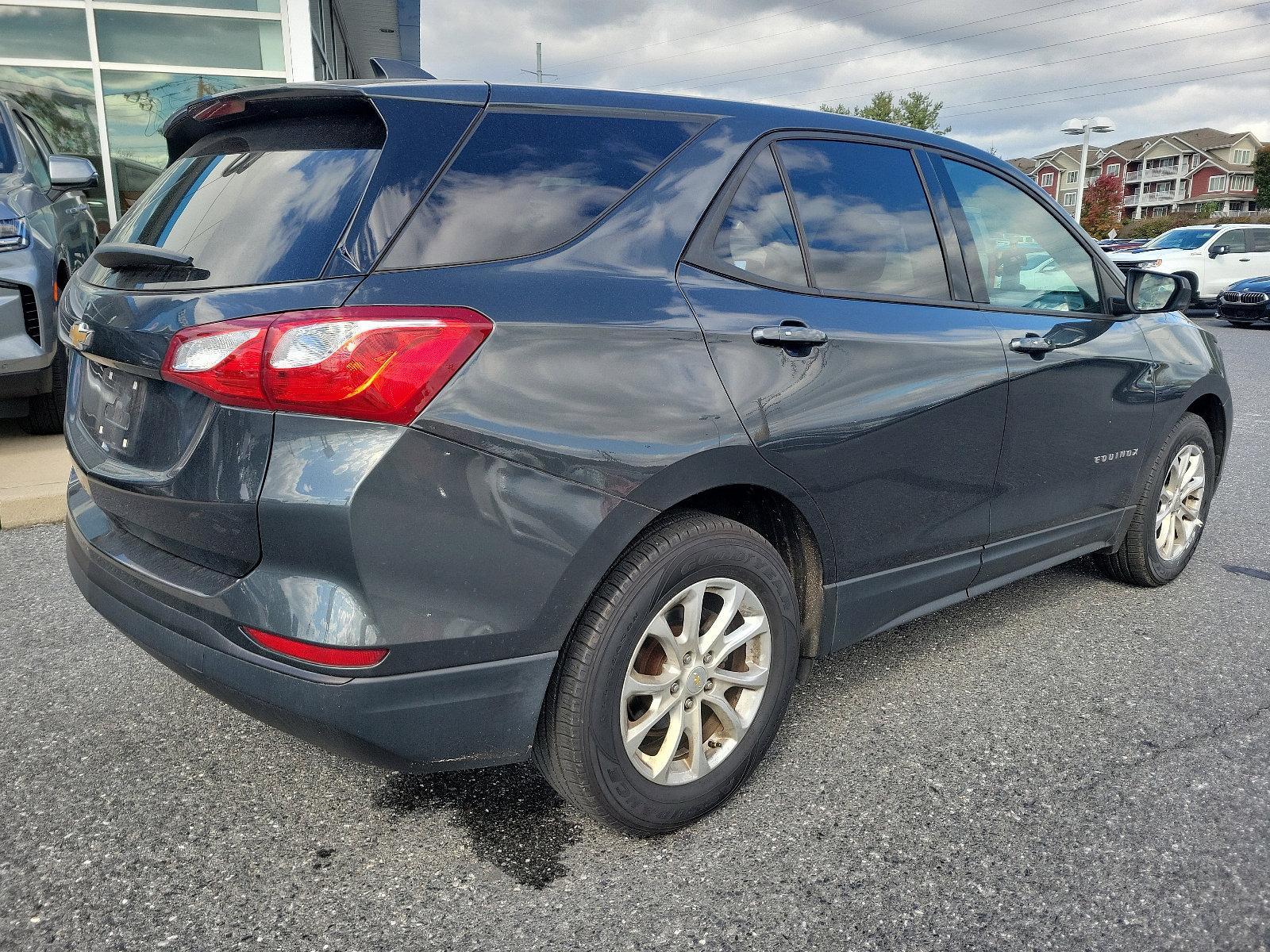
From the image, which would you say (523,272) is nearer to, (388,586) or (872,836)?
(388,586)

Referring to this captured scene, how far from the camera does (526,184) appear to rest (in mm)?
2072

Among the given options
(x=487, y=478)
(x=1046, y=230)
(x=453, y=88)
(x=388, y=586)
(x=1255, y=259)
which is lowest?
(x=1255, y=259)

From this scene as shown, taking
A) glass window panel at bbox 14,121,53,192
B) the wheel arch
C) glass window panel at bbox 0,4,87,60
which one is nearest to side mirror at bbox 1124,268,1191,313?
the wheel arch

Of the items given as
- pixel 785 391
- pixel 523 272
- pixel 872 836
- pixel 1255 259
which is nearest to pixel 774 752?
pixel 872 836

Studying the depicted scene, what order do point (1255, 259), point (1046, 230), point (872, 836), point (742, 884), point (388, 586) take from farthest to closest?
point (1255, 259) < point (1046, 230) < point (872, 836) < point (742, 884) < point (388, 586)

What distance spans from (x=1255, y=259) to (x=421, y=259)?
916 inches

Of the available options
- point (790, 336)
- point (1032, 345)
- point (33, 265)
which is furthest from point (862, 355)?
point (33, 265)

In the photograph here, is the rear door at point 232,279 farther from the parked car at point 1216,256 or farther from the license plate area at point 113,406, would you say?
the parked car at point 1216,256

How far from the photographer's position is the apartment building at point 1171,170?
92062 millimetres

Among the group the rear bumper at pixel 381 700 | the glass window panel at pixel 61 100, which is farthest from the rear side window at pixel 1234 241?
the rear bumper at pixel 381 700

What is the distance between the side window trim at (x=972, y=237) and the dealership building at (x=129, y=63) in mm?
9086

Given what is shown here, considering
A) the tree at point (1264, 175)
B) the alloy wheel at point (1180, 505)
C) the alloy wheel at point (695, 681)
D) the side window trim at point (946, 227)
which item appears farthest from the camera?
the tree at point (1264, 175)

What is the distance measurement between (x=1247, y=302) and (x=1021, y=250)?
54.8ft

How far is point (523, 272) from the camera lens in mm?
1981
